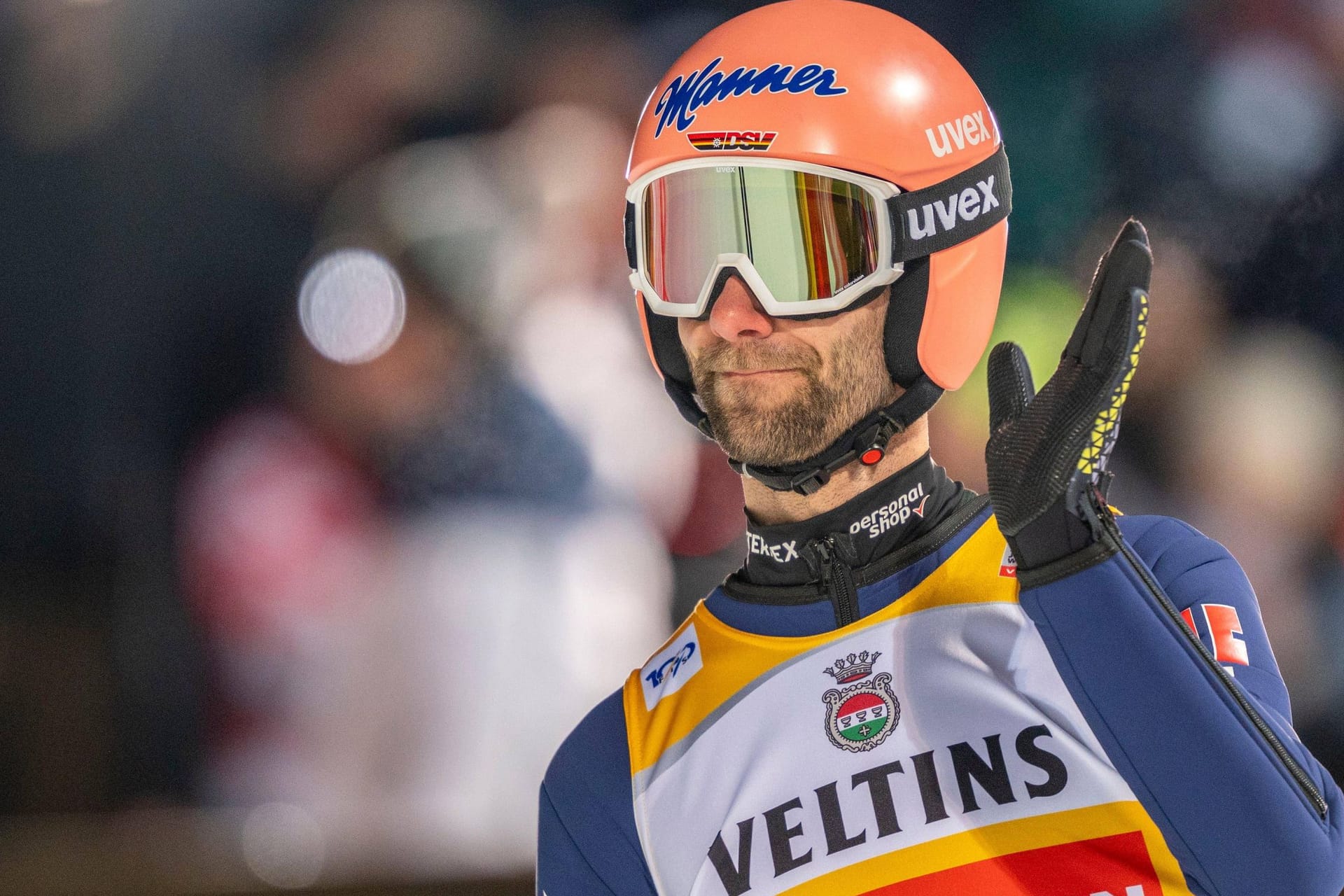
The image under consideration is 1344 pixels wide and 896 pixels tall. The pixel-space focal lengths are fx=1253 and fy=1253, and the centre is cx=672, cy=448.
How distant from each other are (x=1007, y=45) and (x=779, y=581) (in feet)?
10.2

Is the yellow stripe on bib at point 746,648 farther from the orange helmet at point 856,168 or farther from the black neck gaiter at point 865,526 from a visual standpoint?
the orange helmet at point 856,168

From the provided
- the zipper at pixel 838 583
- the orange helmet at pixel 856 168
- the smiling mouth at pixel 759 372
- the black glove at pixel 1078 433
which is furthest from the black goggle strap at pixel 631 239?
the black glove at pixel 1078 433

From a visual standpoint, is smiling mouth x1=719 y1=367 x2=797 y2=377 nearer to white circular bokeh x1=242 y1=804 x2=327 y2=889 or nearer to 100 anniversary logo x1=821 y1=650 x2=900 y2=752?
100 anniversary logo x1=821 y1=650 x2=900 y2=752

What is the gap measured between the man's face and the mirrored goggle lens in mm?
45

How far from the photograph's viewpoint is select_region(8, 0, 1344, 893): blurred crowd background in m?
3.88

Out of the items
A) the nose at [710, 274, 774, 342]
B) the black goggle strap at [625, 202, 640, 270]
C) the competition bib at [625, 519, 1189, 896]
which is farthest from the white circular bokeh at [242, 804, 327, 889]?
the nose at [710, 274, 774, 342]

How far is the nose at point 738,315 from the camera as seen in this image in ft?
5.24

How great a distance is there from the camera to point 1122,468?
3.83 m

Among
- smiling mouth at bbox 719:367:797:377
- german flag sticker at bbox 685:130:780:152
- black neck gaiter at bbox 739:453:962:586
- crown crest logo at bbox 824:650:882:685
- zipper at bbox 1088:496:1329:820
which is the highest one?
german flag sticker at bbox 685:130:780:152

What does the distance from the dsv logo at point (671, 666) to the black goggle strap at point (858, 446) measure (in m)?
0.25

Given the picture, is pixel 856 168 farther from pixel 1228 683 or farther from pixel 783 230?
pixel 1228 683

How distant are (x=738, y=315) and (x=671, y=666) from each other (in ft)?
→ 1.62

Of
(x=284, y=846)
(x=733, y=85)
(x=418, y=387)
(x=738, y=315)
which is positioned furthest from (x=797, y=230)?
(x=418, y=387)

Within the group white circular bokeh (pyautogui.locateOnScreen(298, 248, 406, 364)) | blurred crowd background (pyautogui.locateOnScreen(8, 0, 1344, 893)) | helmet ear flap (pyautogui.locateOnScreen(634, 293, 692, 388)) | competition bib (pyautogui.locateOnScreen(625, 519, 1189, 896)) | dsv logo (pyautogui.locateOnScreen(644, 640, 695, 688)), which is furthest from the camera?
white circular bokeh (pyautogui.locateOnScreen(298, 248, 406, 364))
